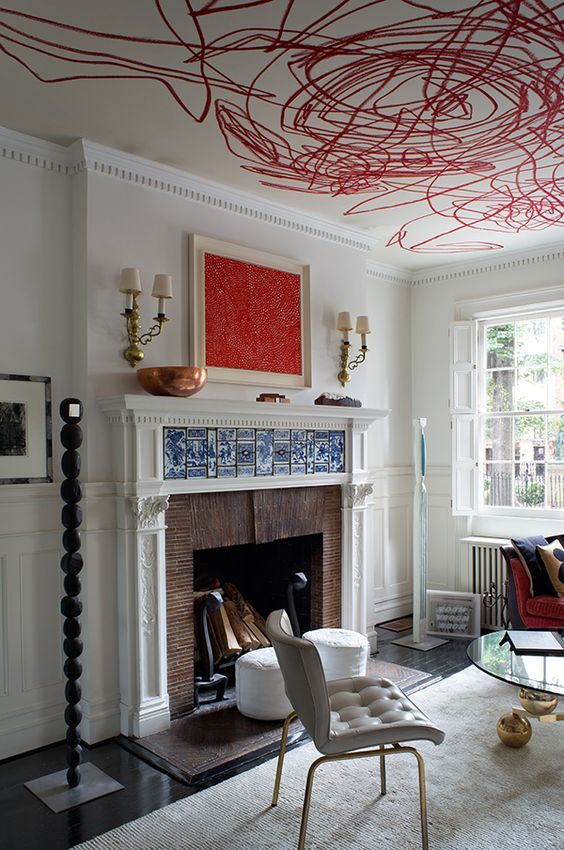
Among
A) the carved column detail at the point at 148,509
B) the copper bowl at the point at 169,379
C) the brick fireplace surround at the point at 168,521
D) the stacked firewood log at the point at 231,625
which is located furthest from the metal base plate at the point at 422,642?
the copper bowl at the point at 169,379

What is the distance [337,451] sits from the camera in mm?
4441

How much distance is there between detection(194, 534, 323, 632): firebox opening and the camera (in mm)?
4430

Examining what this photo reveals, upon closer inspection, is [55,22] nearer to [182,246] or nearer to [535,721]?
[182,246]

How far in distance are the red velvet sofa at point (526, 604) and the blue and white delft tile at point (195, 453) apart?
2100 mm

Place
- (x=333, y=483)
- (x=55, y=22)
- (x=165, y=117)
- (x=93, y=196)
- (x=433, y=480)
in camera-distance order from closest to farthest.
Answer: (x=55, y=22), (x=165, y=117), (x=93, y=196), (x=333, y=483), (x=433, y=480)

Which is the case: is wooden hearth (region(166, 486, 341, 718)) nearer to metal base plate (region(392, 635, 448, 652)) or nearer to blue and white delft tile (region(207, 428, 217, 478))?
blue and white delft tile (region(207, 428, 217, 478))

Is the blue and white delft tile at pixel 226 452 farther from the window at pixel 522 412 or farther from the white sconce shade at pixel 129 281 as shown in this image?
the window at pixel 522 412

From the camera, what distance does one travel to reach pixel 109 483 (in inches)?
134

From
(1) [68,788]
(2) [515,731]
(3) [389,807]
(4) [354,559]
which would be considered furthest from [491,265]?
(1) [68,788]

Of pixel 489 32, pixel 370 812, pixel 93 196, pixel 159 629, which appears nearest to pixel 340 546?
pixel 159 629

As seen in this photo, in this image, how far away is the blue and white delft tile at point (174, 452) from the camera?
350 cm

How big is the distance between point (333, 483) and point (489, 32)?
270 centimetres

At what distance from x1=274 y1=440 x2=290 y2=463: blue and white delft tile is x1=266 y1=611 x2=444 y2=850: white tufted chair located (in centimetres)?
151

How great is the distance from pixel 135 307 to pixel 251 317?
2.77ft
